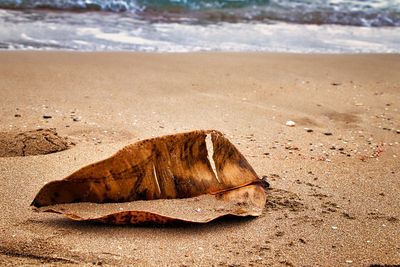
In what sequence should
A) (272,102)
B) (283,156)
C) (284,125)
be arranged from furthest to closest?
(272,102) → (284,125) → (283,156)

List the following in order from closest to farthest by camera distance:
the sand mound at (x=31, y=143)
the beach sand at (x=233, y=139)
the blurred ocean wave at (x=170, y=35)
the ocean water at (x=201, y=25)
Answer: the beach sand at (x=233, y=139), the sand mound at (x=31, y=143), the blurred ocean wave at (x=170, y=35), the ocean water at (x=201, y=25)

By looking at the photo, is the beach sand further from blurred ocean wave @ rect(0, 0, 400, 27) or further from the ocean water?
blurred ocean wave @ rect(0, 0, 400, 27)

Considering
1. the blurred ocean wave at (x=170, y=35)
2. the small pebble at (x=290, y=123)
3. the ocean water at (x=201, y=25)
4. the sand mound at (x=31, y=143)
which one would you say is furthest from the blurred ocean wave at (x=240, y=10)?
the sand mound at (x=31, y=143)

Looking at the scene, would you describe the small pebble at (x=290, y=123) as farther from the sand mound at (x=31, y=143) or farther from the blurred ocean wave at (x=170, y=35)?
the blurred ocean wave at (x=170, y=35)

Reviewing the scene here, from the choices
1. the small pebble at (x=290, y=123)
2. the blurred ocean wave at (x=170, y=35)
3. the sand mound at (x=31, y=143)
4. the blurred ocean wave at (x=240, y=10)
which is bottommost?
the small pebble at (x=290, y=123)

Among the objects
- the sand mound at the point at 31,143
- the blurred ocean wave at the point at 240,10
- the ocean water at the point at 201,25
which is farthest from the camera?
the blurred ocean wave at the point at 240,10

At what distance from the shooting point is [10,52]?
17.0ft

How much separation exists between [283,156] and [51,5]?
629 centimetres

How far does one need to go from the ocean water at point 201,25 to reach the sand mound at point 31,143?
293 cm

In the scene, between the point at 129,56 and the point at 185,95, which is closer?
the point at 185,95

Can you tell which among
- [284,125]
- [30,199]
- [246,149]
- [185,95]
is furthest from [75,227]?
[185,95]

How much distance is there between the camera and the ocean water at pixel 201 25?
6.25 metres

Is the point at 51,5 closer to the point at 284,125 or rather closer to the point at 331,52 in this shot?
the point at 331,52

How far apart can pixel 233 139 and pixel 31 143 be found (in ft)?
3.63
